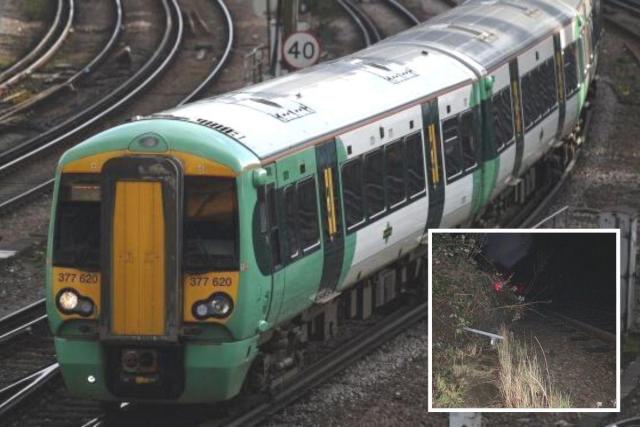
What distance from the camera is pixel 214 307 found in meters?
12.5

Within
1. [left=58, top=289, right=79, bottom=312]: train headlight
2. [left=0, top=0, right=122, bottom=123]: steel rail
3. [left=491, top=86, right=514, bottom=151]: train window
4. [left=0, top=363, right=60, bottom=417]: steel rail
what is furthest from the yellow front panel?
[left=0, top=0, right=122, bottom=123]: steel rail

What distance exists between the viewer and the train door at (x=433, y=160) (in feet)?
54.3

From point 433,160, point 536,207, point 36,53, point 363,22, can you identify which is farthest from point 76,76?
point 433,160

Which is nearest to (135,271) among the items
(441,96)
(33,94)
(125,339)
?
(125,339)

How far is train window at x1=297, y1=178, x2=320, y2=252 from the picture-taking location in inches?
536

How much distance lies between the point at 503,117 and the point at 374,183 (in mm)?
4105

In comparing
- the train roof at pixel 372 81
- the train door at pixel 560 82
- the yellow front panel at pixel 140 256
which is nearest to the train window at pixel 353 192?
the train roof at pixel 372 81

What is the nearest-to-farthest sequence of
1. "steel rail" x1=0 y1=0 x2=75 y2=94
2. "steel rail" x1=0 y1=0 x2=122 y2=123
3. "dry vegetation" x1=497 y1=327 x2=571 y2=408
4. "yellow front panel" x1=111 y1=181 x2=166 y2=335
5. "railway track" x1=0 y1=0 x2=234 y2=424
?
"dry vegetation" x1=497 y1=327 x2=571 y2=408 → "yellow front panel" x1=111 y1=181 x2=166 y2=335 → "railway track" x1=0 y1=0 x2=234 y2=424 → "steel rail" x1=0 y1=0 x2=122 y2=123 → "steel rail" x1=0 y1=0 x2=75 y2=94

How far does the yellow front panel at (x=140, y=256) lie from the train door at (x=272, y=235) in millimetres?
891

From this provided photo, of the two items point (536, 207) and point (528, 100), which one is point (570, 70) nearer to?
point (536, 207)

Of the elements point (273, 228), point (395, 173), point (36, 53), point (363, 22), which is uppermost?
point (273, 228)

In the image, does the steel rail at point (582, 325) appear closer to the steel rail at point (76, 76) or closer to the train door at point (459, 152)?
the train door at point (459, 152)

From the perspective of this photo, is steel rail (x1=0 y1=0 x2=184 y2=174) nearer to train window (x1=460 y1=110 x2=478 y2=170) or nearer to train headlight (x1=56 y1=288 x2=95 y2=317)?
train window (x1=460 y1=110 x2=478 y2=170)

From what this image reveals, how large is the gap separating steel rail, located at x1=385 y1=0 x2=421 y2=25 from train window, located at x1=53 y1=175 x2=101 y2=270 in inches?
906
